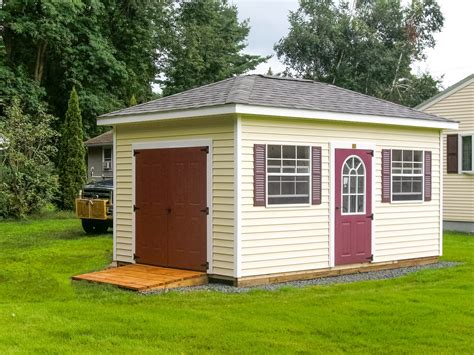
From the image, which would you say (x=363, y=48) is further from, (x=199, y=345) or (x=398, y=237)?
(x=199, y=345)

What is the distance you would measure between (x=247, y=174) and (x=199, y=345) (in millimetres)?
3805

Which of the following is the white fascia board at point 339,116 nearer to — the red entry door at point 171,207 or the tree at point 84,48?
the red entry door at point 171,207

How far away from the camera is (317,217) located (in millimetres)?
10383

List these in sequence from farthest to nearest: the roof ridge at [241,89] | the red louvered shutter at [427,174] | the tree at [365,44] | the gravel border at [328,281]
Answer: the tree at [365,44], the red louvered shutter at [427,174], the roof ridge at [241,89], the gravel border at [328,281]

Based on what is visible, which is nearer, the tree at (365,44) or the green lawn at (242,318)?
the green lawn at (242,318)

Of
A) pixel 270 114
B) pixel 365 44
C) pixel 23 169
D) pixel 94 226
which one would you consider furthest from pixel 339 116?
pixel 365 44

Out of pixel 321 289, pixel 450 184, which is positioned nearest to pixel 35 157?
pixel 450 184

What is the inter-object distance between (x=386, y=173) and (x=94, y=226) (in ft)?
26.0

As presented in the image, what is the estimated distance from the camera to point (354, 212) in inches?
432

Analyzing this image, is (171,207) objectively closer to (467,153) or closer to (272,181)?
(272,181)

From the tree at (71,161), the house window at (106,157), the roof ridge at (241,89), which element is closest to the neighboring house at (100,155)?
the house window at (106,157)

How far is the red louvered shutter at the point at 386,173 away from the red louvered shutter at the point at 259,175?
2.74 meters

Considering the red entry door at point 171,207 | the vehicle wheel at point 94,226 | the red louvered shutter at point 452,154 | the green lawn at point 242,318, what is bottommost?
the green lawn at point 242,318

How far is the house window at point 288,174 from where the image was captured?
32.1 feet
